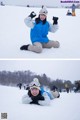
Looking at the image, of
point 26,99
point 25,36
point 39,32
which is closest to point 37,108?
point 26,99

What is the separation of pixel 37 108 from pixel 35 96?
0.14 m

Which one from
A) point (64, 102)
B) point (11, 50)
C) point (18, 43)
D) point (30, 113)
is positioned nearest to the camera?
point (30, 113)

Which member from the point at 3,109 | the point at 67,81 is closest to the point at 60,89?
the point at 67,81

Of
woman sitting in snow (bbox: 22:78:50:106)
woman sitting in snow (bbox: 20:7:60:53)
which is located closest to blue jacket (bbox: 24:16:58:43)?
woman sitting in snow (bbox: 20:7:60:53)

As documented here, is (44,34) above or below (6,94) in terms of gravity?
above

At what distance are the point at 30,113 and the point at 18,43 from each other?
560 mm

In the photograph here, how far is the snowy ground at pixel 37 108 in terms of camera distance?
1.46 metres

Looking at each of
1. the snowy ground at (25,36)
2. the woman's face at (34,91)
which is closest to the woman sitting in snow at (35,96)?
the woman's face at (34,91)

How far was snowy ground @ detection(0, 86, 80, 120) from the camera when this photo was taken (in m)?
1.46

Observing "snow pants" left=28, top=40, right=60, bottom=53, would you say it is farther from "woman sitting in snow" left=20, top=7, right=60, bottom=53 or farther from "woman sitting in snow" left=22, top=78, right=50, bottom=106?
"woman sitting in snow" left=22, top=78, right=50, bottom=106

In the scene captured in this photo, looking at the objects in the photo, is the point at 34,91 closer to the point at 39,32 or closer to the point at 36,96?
the point at 36,96

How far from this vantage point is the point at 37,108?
1.56 metres

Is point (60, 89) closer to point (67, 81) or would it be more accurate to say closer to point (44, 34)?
point (67, 81)

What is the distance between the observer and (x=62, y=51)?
179cm
